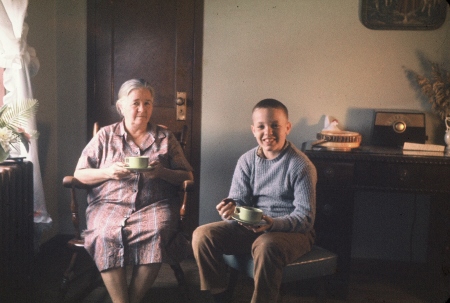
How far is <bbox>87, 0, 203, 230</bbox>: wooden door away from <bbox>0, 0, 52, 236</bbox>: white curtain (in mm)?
604

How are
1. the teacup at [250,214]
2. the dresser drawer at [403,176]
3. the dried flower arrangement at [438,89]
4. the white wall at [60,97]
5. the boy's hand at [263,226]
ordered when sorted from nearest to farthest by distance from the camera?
the teacup at [250,214] → the boy's hand at [263,226] → the dresser drawer at [403,176] → the dried flower arrangement at [438,89] → the white wall at [60,97]

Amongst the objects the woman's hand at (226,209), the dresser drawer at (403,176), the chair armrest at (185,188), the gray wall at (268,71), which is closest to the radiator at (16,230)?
the gray wall at (268,71)

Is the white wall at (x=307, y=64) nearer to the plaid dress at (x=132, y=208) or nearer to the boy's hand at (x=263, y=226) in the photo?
the plaid dress at (x=132, y=208)

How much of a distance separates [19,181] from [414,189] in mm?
2168

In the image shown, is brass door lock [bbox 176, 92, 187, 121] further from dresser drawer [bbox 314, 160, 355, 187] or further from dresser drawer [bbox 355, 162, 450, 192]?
dresser drawer [bbox 355, 162, 450, 192]

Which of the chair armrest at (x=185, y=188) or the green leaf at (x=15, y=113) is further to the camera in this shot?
the chair armrest at (x=185, y=188)

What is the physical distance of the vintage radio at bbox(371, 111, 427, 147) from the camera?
3.12m

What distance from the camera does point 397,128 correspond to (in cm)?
314

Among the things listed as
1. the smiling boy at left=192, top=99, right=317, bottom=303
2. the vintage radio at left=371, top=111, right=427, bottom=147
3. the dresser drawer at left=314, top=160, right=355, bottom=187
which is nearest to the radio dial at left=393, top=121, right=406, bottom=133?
the vintage radio at left=371, top=111, right=427, bottom=147

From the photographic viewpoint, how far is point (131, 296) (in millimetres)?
2406

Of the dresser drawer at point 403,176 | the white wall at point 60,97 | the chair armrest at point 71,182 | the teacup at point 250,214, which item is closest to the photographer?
the teacup at point 250,214

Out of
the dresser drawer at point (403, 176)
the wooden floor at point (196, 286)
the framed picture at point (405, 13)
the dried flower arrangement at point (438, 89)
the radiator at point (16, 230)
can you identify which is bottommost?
the wooden floor at point (196, 286)

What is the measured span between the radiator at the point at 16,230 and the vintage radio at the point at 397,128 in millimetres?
2179

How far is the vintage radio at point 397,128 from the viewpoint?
10.2 feet
